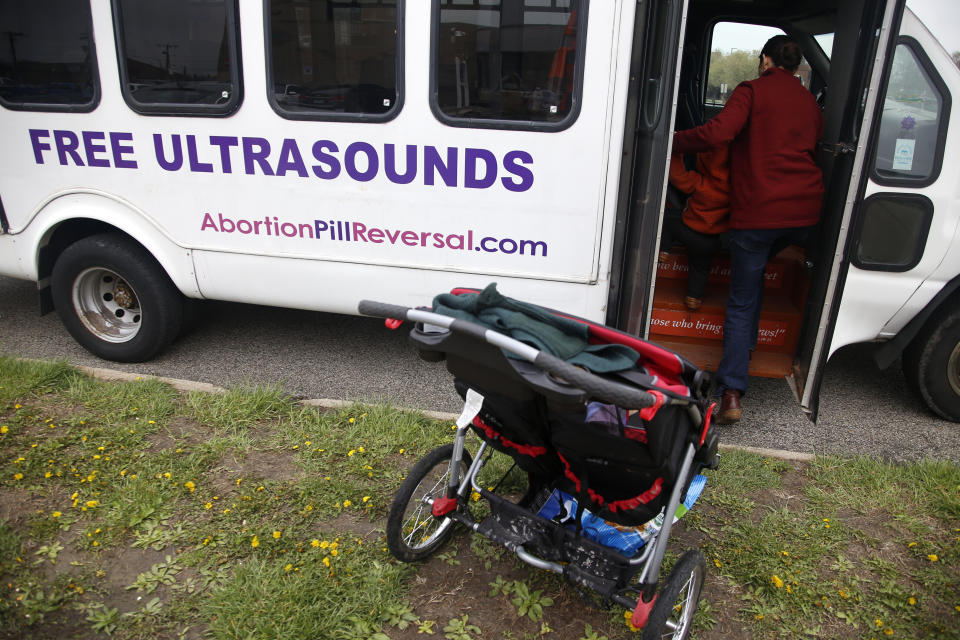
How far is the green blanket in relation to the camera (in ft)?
6.23

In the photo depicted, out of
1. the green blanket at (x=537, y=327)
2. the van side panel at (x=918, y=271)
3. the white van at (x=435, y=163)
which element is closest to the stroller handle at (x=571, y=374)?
the green blanket at (x=537, y=327)

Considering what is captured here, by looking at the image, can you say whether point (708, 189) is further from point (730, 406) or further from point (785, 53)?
point (730, 406)

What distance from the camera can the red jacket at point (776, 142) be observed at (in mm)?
3514

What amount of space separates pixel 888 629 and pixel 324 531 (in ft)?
7.28

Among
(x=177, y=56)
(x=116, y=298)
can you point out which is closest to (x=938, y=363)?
(x=177, y=56)

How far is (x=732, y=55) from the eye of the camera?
518 centimetres

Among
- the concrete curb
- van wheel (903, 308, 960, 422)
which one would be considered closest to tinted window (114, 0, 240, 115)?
the concrete curb

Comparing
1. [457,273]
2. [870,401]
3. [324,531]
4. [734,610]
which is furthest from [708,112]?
[324,531]

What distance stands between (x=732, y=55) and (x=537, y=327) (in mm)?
4261

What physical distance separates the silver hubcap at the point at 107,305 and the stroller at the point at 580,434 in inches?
111

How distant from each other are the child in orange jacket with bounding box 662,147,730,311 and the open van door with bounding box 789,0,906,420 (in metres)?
0.54

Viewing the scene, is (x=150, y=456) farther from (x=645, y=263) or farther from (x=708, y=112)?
(x=708, y=112)

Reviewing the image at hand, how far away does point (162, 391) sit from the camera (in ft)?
12.5

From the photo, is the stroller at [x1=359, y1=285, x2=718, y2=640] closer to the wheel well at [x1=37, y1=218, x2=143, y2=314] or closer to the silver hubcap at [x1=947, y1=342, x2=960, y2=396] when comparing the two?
the silver hubcap at [x1=947, y1=342, x2=960, y2=396]
